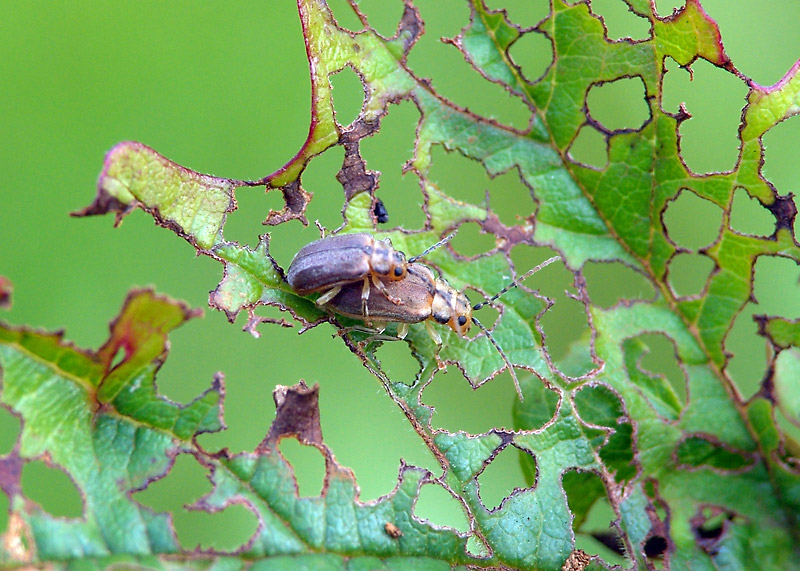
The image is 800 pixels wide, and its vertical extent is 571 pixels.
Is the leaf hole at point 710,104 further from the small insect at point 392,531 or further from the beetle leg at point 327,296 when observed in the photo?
the small insect at point 392,531

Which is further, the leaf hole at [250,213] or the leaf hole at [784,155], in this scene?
the leaf hole at [784,155]

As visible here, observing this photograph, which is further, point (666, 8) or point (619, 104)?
point (619, 104)

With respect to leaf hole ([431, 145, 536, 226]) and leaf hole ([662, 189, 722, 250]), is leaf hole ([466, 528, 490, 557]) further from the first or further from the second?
leaf hole ([662, 189, 722, 250])

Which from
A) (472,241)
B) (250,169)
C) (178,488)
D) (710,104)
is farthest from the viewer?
(710,104)

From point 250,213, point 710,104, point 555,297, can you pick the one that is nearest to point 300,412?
point 250,213

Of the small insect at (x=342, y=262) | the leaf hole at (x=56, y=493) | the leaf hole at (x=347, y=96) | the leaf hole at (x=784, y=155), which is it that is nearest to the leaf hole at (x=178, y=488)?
the leaf hole at (x=56, y=493)

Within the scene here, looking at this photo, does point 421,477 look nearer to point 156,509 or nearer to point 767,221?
point 156,509


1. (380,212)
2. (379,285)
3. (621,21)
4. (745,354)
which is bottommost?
(745,354)

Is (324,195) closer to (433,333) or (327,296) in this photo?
(327,296)
